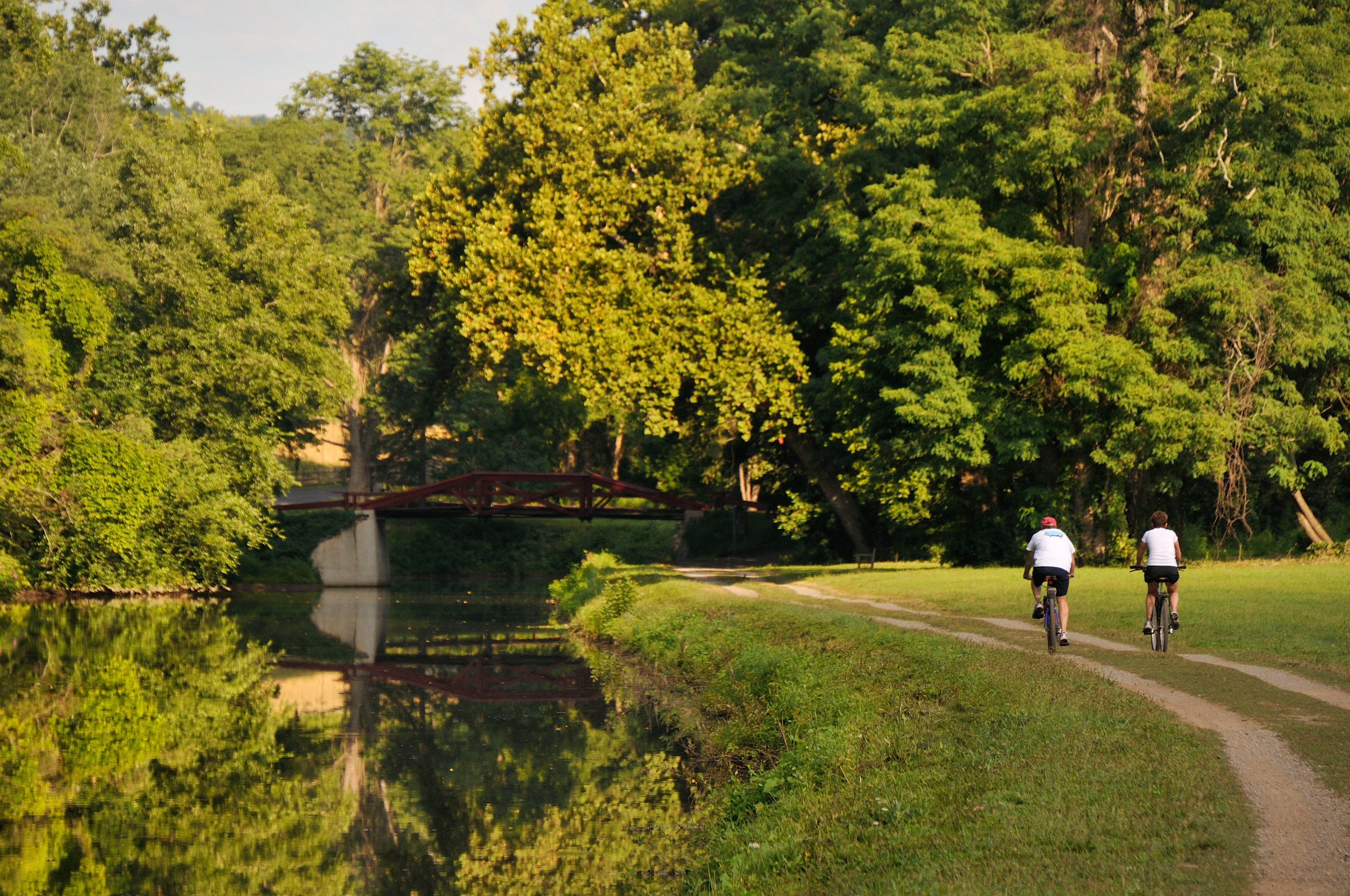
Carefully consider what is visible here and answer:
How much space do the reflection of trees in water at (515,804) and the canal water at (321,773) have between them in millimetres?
35

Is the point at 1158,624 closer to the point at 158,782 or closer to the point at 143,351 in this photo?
the point at 158,782

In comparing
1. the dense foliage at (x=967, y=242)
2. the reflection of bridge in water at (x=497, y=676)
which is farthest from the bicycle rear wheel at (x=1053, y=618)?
the dense foliage at (x=967, y=242)

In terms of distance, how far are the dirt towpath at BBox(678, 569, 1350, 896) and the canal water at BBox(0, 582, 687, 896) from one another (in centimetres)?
494

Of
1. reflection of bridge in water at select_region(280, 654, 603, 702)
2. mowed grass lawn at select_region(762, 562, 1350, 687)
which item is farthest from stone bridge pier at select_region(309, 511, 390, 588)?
reflection of bridge in water at select_region(280, 654, 603, 702)

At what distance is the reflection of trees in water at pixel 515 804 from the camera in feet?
39.3

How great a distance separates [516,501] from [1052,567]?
46987mm

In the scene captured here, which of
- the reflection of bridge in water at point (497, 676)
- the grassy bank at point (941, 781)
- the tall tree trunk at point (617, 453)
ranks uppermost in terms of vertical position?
the tall tree trunk at point (617, 453)

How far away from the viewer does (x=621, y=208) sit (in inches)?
1623

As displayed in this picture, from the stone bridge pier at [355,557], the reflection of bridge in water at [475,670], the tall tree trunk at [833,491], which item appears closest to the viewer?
the reflection of bridge in water at [475,670]

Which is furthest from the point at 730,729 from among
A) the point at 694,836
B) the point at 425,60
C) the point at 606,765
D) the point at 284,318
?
the point at 425,60

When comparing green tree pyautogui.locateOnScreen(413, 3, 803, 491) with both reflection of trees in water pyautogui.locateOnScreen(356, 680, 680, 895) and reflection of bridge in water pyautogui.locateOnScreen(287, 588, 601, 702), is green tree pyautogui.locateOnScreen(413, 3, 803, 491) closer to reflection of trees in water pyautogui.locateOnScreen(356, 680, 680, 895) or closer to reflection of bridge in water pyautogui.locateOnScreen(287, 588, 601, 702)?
reflection of bridge in water pyautogui.locateOnScreen(287, 588, 601, 702)

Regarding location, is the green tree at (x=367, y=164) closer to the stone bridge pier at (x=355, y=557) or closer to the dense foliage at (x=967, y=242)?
the stone bridge pier at (x=355, y=557)

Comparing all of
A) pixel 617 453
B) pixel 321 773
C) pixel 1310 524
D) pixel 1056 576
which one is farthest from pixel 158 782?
pixel 617 453

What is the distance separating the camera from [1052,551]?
60.8 feet
